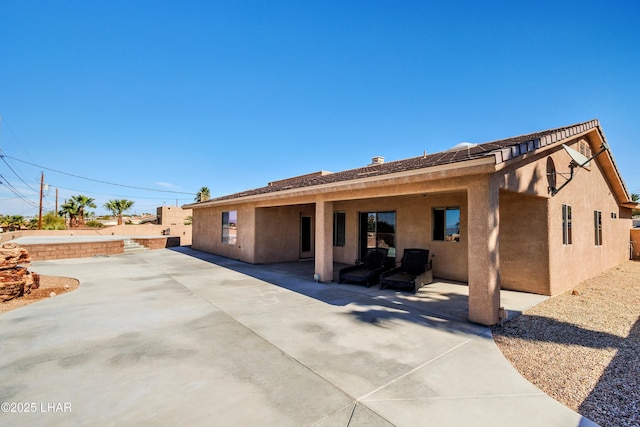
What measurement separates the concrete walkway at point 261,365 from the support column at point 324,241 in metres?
2.19

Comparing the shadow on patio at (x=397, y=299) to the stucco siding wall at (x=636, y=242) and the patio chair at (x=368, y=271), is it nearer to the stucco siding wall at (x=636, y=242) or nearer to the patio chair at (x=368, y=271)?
the patio chair at (x=368, y=271)

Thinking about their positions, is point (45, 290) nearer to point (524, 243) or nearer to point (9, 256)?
point (9, 256)

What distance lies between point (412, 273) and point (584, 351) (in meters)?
4.80

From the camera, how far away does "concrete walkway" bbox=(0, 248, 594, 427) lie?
A: 2830 millimetres

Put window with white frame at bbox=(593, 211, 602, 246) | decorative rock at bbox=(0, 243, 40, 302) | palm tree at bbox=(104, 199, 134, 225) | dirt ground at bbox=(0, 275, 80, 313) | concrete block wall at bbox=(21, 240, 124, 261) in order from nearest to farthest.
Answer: dirt ground at bbox=(0, 275, 80, 313) < decorative rock at bbox=(0, 243, 40, 302) < window with white frame at bbox=(593, 211, 602, 246) < concrete block wall at bbox=(21, 240, 124, 261) < palm tree at bbox=(104, 199, 134, 225)

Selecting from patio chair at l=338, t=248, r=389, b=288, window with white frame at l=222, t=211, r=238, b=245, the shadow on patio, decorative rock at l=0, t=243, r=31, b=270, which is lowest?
the shadow on patio

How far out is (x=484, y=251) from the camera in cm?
536

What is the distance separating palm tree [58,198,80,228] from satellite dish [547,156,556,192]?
168 ft

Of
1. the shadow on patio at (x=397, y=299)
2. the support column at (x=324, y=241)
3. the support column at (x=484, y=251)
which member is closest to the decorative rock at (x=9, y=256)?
the shadow on patio at (x=397, y=299)

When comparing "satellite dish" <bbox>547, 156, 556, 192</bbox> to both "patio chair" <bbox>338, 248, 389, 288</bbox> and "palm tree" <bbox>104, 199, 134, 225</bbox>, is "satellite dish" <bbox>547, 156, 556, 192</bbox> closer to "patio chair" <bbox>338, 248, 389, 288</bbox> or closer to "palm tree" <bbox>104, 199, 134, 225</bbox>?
"patio chair" <bbox>338, 248, 389, 288</bbox>

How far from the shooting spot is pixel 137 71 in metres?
14.0

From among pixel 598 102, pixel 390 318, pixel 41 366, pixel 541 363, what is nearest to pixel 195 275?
pixel 41 366

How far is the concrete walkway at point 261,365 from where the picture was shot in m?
2.83

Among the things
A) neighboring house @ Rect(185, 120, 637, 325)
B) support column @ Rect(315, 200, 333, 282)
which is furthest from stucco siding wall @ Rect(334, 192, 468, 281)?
support column @ Rect(315, 200, 333, 282)
